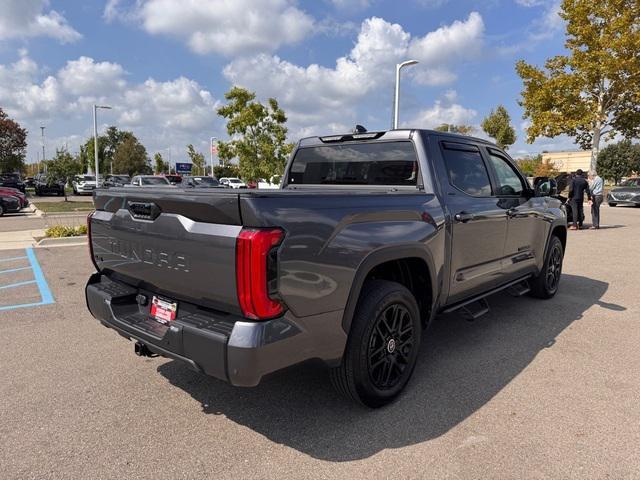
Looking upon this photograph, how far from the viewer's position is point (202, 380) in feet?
11.7

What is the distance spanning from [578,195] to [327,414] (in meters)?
12.9

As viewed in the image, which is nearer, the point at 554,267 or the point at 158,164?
the point at 554,267

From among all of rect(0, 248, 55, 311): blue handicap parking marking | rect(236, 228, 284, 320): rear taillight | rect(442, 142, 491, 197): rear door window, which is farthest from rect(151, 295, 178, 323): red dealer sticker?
rect(0, 248, 55, 311): blue handicap parking marking

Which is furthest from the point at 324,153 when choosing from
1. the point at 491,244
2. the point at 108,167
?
the point at 108,167

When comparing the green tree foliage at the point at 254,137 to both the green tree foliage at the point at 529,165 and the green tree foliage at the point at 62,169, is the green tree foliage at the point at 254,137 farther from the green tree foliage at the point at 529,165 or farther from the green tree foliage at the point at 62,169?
the green tree foliage at the point at 529,165

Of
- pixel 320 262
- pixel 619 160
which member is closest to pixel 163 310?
pixel 320 262

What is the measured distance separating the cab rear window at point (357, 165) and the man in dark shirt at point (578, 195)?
11.3m

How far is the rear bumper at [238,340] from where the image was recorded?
226 centimetres

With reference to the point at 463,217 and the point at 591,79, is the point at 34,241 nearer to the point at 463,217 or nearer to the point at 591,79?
the point at 463,217

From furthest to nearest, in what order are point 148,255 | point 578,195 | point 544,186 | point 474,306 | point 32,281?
1. point 578,195
2. point 32,281
3. point 544,186
4. point 474,306
5. point 148,255

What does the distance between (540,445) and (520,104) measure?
86.6ft

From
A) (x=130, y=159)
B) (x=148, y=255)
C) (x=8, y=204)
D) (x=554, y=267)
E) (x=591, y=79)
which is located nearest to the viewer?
(x=148, y=255)

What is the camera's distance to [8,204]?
18.0m

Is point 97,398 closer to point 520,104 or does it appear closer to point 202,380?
point 202,380
